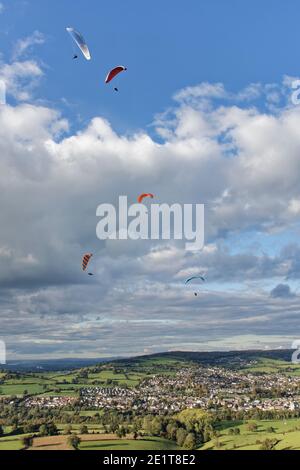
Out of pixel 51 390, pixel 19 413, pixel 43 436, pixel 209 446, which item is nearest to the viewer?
pixel 209 446

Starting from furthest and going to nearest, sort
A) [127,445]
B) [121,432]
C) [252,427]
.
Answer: [252,427], [121,432], [127,445]

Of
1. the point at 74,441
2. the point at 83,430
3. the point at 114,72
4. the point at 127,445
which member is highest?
the point at 114,72

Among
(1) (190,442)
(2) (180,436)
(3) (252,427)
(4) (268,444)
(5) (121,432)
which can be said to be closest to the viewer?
(4) (268,444)

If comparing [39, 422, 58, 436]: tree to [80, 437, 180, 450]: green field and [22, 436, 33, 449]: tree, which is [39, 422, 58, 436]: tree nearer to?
[22, 436, 33, 449]: tree

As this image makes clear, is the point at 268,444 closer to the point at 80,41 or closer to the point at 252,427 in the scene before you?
the point at 252,427

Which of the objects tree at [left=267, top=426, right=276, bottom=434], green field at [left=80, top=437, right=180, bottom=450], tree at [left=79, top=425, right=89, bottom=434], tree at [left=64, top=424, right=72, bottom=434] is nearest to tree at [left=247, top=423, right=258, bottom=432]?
tree at [left=267, top=426, right=276, bottom=434]

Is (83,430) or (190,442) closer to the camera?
(190,442)

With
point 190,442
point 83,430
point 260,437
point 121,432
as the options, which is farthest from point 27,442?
point 260,437

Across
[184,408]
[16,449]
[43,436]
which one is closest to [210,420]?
[184,408]
